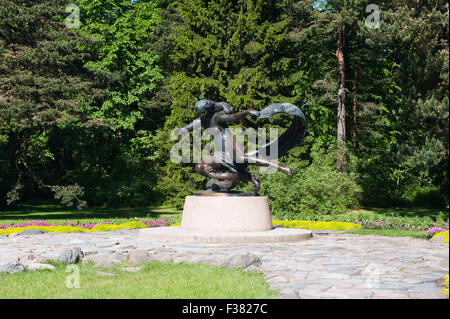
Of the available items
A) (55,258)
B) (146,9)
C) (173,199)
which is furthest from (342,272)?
(146,9)

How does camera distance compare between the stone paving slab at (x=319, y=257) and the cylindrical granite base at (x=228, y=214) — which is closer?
the stone paving slab at (x=319, y=257)

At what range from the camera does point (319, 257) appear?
8773 mm

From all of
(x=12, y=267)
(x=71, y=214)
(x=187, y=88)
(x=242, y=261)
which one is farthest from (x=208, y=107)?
(x=187, y=88)

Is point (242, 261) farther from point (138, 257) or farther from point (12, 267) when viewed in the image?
point (12, 267)

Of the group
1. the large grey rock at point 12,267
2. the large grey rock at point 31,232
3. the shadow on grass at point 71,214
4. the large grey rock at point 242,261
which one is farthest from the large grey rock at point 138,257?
the shadow on grass at point 71,214

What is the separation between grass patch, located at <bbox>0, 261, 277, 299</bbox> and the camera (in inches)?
233

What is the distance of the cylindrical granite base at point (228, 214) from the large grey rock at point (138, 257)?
3.64 meters

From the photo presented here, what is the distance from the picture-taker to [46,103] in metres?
19.9

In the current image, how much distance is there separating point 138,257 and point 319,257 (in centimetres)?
319

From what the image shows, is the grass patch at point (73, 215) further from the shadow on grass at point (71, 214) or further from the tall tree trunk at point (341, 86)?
the tall tree trunk at point (341, 86)

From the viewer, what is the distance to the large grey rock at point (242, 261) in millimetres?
7713

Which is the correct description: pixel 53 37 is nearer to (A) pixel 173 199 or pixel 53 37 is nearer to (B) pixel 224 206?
(A) pixel 173 199

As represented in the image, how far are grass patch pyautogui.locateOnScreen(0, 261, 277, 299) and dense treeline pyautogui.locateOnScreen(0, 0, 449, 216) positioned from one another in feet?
40.8
